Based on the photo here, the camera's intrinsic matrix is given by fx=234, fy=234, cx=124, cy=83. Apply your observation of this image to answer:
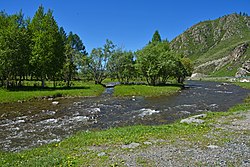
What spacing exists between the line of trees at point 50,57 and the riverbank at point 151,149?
124ft

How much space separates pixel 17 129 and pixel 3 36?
1290 inches

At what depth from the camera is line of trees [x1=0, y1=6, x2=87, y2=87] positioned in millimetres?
48125

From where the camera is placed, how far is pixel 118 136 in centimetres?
1752

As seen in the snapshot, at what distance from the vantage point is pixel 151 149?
46.9 feet

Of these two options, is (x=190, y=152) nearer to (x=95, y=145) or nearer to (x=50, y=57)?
(x=95, y=145)

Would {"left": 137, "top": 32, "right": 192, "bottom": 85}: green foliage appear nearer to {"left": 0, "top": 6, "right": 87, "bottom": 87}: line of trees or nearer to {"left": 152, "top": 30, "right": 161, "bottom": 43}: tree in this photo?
{"left": 0, "top": 6, "right": 87, "bottom": 87}: line of trees

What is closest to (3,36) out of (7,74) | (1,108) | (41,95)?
(7,74)

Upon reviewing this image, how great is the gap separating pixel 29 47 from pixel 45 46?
3.63 metres

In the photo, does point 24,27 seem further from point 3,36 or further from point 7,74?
point 7,74

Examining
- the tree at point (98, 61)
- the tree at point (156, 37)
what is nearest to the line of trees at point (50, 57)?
the tree at point (98, 61)

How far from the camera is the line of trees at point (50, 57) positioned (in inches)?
1945

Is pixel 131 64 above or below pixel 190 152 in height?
above

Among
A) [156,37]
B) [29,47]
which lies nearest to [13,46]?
[29,47]

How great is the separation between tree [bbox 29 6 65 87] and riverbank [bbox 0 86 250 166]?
3978cm
